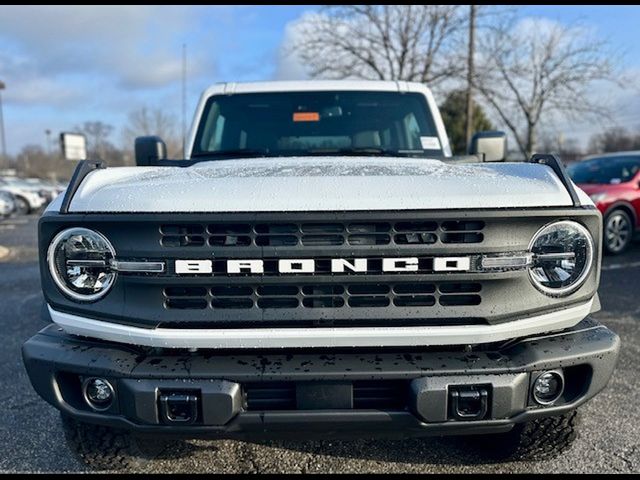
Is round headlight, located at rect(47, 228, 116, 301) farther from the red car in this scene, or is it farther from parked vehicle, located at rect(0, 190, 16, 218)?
parked vehicle, located at rect(0, 190, 16, 218)

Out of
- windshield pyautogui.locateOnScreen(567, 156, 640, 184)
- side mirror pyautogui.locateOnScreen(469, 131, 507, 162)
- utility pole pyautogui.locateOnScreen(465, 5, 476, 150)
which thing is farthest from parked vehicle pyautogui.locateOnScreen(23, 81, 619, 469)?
utility pole pyautogui.locateOnScreen(465, 5, 476, 150)

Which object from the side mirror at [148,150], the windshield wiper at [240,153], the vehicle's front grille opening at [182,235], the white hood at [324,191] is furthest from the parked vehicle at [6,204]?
the vehicle's front grille opening at [182,235]

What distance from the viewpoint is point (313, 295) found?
6.42 ft

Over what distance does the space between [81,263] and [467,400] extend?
5.12ft

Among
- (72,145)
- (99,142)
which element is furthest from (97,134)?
(72,145)

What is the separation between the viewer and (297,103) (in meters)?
3.72

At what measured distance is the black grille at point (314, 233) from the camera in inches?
75.6

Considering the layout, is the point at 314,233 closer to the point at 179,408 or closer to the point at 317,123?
the point at 179,408

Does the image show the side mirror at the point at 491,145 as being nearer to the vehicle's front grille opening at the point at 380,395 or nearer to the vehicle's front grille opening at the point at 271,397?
the vehicle's front grille opening at the point at 380,395

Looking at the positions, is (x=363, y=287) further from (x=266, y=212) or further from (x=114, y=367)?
(x=114, y=367)

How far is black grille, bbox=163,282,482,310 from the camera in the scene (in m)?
1.96

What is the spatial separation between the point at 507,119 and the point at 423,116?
15953 millimetres

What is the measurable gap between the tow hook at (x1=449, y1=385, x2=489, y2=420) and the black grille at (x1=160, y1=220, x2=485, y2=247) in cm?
55

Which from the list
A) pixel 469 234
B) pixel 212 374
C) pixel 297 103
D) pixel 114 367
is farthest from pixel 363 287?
pixel 297 103
